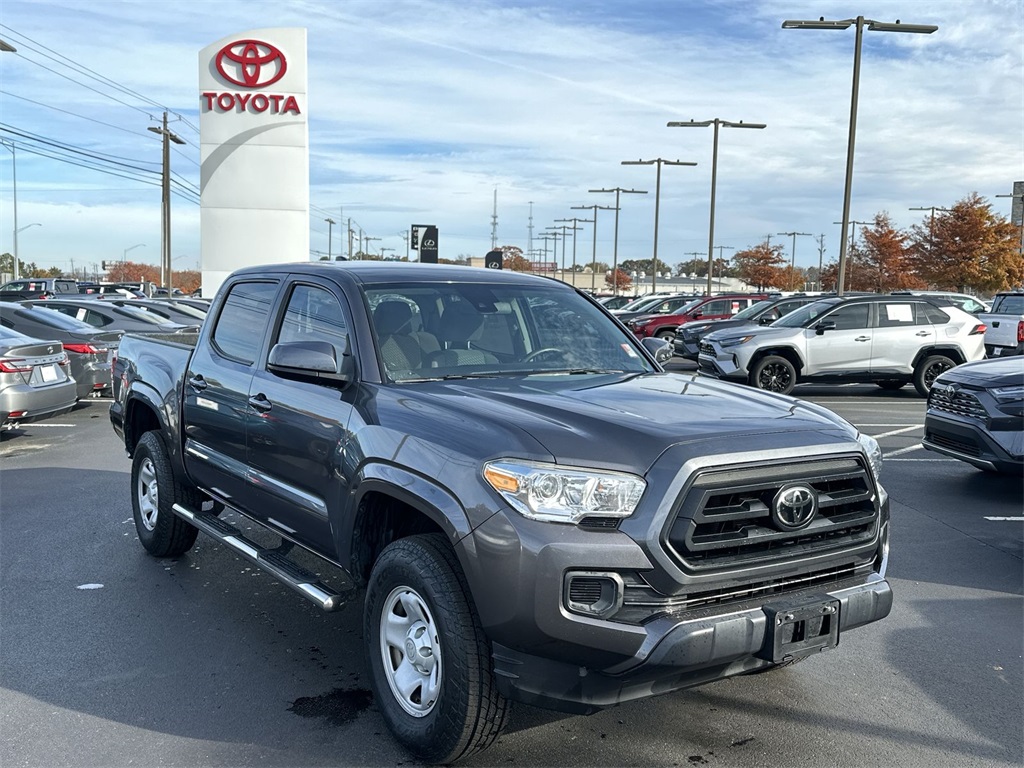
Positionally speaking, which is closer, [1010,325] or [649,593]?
[649,593]

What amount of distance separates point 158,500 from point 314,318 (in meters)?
2.15

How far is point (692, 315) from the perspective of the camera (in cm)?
2630

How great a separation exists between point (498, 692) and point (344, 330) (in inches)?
74.4

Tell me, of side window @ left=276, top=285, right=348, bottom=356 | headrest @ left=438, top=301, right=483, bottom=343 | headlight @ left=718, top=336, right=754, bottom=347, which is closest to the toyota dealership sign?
headlight @ left=718, top=336, right=754, bottom=347

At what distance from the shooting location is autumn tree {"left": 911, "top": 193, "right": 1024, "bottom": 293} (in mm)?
46875

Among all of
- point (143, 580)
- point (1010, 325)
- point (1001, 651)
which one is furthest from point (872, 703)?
point (1010, 325)

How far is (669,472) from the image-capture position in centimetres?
311

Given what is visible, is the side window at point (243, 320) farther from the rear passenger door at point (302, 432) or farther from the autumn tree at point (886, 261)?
the autumn tree at point (886, 261)

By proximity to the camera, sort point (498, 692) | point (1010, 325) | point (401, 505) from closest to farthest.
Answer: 1. point (498, 692)
2. point (401, 505)
3. point (1010, 325)

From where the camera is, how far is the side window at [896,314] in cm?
1614

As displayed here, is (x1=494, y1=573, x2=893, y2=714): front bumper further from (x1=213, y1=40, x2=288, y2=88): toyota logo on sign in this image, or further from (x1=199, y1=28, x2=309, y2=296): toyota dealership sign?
(x1=213, y1=40, x2=288, y2=88): toyota logo on sign

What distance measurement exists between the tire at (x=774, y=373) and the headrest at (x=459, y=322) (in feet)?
40.0

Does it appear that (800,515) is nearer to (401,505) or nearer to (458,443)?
(458,443)

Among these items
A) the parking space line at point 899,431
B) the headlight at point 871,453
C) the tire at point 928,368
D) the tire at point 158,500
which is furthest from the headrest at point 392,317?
the tire at point 928,368
